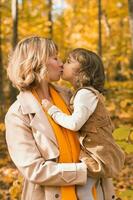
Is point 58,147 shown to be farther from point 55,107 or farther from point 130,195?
point 130,195

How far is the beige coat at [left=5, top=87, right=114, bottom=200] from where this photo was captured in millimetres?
2598

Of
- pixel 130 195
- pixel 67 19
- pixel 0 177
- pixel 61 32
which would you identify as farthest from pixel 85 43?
pixel 130 195

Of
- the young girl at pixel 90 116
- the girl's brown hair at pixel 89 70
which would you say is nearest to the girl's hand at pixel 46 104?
the young girl at pixel 90 116

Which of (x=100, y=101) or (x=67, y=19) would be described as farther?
(x=67, y=19)

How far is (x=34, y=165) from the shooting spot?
2592mm

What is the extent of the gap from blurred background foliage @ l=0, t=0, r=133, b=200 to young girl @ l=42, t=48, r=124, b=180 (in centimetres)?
109

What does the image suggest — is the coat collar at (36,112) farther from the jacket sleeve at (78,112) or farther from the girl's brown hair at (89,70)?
the girl's brown hair at (89,70)

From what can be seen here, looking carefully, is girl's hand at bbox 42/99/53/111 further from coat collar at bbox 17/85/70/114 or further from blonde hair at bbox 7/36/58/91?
blonde hair at bbox 7/36/58/91

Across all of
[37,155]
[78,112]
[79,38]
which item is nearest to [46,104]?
[78,112]

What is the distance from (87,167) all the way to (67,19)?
75.3 feet

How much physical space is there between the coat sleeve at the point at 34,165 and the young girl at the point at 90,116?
0.11m

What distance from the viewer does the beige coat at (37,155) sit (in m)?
2.60

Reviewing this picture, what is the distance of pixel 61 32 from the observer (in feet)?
74.8

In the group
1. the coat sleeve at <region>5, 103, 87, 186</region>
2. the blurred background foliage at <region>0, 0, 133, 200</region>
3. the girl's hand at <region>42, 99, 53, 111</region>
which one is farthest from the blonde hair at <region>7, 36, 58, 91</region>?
the blurred background foliage at <region>0, 0, 133, 200</region>
